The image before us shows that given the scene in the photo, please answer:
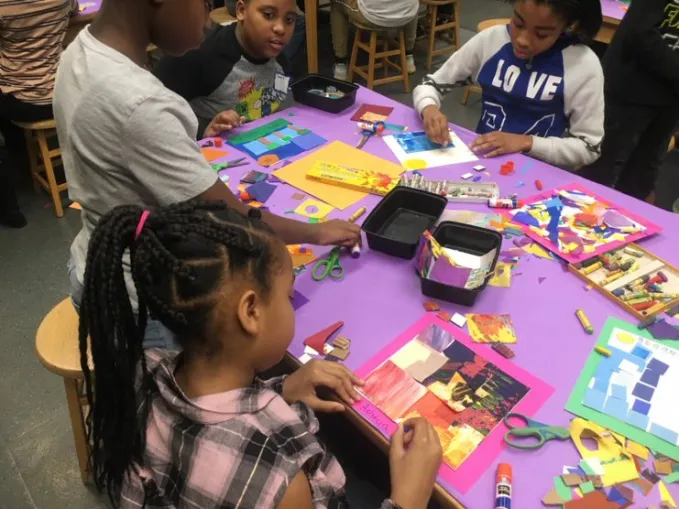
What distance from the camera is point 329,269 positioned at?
126 centimetres

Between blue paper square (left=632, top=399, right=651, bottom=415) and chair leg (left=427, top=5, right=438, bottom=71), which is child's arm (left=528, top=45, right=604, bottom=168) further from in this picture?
Answer: chair leg (left=427, top=5, right=438, bottom=71)

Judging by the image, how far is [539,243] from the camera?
1.33m

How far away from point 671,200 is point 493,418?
2.53m

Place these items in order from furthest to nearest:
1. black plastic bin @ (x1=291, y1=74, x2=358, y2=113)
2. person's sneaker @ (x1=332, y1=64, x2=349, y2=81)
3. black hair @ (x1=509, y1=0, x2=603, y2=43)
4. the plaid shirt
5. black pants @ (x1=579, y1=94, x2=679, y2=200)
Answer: person's sneaker @ (x1=332, y1=64, x2=349, y2=81)
black pants @ (x1=579, y1=94, x2=679, y2=200)
black plastic bin @ (x1=291, y1=74, x2=358, y2=113)
black hair @ (x1=509, y1=0, x2=603, y2=43)
the plaid shirt

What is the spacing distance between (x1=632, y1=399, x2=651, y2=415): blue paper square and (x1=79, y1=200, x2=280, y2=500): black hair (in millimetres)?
662

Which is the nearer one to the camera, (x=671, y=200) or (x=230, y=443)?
(x=230, y=443)

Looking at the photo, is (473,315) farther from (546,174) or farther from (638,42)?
(638,42)

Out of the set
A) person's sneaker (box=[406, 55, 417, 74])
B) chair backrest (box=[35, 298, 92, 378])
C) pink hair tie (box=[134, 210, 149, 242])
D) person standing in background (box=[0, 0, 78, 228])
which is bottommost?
person's sneaker (box=[406, 55, 417, 74])

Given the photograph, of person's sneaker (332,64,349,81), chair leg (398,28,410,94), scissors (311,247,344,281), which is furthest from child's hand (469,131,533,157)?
person's sneaker (332,64,349,81)

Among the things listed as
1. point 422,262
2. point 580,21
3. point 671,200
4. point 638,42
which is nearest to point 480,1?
point 671,200

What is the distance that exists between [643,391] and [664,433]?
0.09 meters

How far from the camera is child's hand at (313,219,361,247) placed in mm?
1267

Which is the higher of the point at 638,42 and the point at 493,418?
the point at 638,42

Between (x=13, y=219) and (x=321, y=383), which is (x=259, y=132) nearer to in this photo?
(x=321, y=383)
